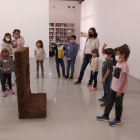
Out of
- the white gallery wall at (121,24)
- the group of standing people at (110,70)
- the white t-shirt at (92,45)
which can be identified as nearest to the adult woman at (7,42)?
the group of standing people at (110,70)

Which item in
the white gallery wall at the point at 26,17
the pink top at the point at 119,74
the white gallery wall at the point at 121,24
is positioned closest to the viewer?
the pink top at the point at 119,74

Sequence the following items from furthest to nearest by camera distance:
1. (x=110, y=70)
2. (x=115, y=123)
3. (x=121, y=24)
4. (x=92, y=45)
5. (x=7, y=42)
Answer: (x=121, y=24) → (x=92, y=45) → (x=7, y=42) → (x=110, y=70) → (x=115, y=123)

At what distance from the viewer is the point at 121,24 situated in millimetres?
6711

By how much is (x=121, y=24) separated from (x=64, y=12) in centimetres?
920

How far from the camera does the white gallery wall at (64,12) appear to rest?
14756mm

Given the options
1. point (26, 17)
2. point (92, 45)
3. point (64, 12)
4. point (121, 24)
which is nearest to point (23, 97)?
point (92, 45)

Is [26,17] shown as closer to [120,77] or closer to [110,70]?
[110,70]

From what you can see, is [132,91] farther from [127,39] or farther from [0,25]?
[0,25]

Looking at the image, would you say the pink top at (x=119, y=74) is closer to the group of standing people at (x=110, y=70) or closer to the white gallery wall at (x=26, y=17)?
the group of standing people at (x=110, y=70)

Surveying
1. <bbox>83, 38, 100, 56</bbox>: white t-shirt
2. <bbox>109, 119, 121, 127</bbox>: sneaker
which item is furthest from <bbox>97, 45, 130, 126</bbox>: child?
<bbox>83, 38, 100, 56</bbox>: white t-shirt

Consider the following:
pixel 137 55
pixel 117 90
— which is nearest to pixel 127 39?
pixel 137 55

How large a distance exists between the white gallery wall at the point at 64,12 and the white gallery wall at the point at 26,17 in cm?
581

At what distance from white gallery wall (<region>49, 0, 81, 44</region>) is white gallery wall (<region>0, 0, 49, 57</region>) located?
19.1 feet

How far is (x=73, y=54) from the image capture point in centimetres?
534
